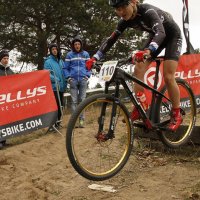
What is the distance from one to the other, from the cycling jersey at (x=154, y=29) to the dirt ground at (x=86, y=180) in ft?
7.24

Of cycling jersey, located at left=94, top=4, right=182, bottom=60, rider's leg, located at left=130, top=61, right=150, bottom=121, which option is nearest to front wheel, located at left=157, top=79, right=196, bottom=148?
rider's leg, located at left=130, top=61, right=150, bottom=121

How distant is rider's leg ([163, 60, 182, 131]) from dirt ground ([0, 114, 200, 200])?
110 cm

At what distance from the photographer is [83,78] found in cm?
957

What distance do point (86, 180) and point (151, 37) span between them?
9.55 feet

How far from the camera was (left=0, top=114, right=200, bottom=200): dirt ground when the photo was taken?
6.21 meters

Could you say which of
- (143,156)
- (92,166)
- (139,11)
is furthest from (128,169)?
(139,11)

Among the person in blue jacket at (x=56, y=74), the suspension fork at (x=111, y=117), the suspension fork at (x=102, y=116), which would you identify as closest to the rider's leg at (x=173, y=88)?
the suspension fork at (x=111, y=117)

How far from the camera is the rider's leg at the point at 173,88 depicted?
571cm

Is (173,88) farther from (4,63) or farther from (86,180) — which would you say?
(4,63)

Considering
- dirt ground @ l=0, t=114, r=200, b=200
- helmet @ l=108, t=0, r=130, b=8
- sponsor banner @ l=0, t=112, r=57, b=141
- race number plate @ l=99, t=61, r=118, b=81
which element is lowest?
dirt ground @ l=0, t=114, r=200, b=200

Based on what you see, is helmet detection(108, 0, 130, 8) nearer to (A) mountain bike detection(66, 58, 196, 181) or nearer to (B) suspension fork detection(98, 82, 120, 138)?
(A) mountain bike detection(66, 58, 196, 181)

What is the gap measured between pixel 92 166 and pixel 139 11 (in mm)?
2564

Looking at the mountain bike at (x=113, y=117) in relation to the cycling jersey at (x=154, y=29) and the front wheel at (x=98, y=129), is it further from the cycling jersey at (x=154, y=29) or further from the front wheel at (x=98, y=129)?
the cycling jersey at (x=154, y=29)

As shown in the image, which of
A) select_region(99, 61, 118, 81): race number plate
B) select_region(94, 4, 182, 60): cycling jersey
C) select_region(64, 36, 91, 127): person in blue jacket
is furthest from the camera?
select_region(64, 36, 91, 127): person in blue jacket
